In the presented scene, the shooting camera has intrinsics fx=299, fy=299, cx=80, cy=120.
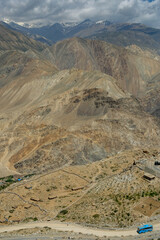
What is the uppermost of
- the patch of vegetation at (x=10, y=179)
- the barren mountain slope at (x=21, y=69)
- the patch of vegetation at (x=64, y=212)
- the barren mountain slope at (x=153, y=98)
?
the barren mountain slope at (x=21, y=69)

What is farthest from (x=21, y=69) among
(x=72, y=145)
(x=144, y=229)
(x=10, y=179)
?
(x=144, y=229)

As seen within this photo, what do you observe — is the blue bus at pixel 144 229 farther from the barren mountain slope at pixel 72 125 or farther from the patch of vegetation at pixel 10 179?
the barren mountain slope at pixel 72 125

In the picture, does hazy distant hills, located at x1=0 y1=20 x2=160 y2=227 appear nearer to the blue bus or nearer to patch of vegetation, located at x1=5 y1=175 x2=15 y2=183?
patch of vegetation, located at x1=5 y1=175 x2=15 y2=183

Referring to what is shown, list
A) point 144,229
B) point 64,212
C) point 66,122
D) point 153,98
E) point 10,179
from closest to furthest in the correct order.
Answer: point 144,229
point 64,212
point 10,179
point 66,122
point 153,98

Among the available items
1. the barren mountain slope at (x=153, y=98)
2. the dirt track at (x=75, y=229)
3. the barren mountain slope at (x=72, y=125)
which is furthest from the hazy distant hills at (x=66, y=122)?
the barren mountain slope at (x=153, y=98)

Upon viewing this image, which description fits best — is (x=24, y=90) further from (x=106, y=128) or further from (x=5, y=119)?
(x=106, y=128)

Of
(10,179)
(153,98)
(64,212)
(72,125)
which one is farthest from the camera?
(153,98)

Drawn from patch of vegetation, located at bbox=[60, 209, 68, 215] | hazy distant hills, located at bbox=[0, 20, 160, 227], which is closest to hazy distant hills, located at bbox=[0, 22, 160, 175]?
hazy distant hills, located at bbox=[0, 20, 160, 227]

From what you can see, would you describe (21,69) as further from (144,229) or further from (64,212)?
(144,229)

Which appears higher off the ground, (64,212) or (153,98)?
(153,98)

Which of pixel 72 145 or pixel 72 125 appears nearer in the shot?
pixel 72 145

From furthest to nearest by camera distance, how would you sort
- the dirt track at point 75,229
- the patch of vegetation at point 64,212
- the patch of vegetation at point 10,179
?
1. the patch of vegetation at point 10,179
2. the patch of vegetation at point 64,212
3. the dirt track at point 75,229

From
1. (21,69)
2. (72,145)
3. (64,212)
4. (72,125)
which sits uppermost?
(21,69)
